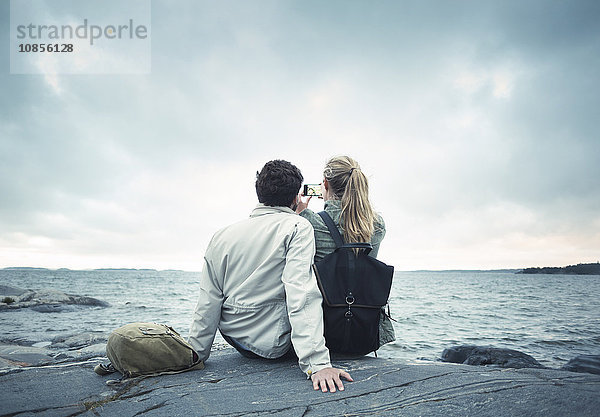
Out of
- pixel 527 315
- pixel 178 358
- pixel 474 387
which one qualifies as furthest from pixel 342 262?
pixel 527 315

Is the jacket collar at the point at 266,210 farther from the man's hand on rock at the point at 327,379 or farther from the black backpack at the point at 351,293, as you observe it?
the man's hand on rock at the point at 327,379

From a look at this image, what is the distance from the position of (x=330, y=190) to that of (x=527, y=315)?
18.8 meters

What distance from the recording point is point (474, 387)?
2838 millimetres

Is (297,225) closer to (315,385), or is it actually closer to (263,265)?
(263,265)

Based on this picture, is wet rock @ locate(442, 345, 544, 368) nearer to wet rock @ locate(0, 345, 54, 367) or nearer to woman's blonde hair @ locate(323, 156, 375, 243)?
woman's blonde hair @ locate(323, 156, 375, 243)

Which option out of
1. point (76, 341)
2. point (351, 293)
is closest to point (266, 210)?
point (351, 293)

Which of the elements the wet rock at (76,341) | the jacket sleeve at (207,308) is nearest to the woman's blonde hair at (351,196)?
the jacket sleeve at (207,308)

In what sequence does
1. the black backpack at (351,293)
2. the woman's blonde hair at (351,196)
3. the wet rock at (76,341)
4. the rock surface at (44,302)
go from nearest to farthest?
the black backpack at (351,293), the woman's blonde hair at (351,196), the wet rock at (76,341), the rock surface at (44,302)

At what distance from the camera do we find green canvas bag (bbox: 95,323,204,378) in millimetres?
3287

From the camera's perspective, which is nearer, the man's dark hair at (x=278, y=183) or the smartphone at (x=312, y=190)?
the man's dark hair at (x=278, y=183)

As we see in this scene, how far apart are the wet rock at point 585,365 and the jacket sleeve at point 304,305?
25.4 ft

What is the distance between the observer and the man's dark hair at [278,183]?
11.2ft

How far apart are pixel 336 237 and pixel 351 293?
20.9 inches

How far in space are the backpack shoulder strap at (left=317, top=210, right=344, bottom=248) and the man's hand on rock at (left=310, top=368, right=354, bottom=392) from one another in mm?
1086
